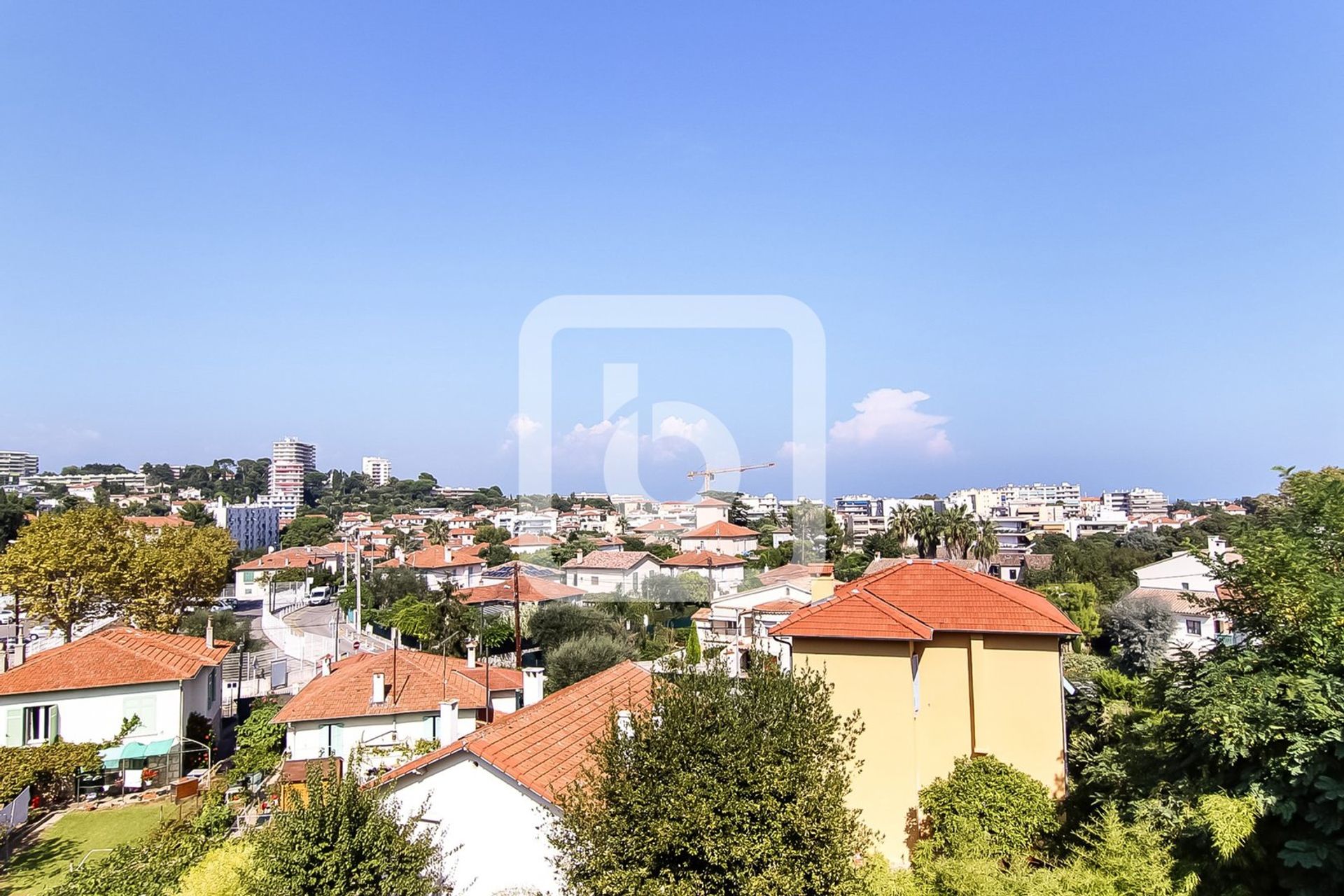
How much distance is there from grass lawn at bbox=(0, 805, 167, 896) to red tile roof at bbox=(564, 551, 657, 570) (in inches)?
1545

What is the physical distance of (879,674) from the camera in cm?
1130

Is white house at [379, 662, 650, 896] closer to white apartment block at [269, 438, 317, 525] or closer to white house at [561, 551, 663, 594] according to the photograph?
white house at [561, 551, 663, 594]

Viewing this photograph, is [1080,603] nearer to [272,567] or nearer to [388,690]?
[388,690]

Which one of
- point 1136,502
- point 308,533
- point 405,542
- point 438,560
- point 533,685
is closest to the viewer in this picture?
point 533,685

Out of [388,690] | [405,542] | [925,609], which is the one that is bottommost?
[405,542]

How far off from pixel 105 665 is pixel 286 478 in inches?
7271

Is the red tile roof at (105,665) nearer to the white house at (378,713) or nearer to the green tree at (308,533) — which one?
the white house at (378,713)

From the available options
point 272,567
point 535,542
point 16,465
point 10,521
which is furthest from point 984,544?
point 16,465

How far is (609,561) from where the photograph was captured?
184 ft

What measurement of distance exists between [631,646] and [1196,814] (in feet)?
73.2

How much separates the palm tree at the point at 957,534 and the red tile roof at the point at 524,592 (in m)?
24.1

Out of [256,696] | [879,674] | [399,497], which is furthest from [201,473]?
[879,674]

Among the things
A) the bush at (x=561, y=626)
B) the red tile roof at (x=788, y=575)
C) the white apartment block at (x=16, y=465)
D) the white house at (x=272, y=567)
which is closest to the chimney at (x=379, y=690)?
the bush at (x=561, y=626)

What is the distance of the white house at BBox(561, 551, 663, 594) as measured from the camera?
53875 mm
